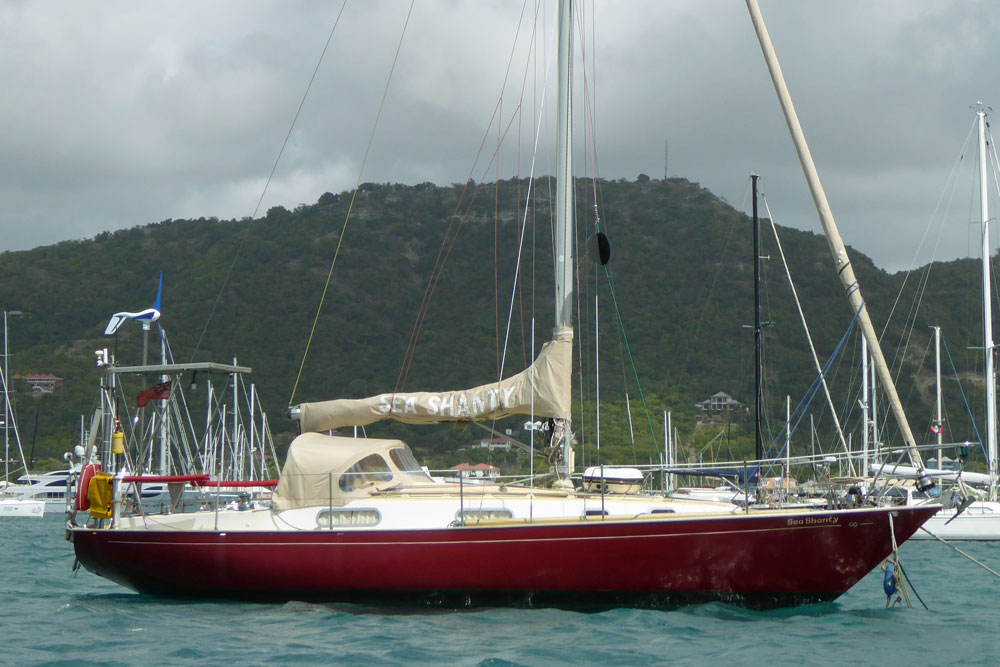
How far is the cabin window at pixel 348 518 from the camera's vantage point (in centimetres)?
1316

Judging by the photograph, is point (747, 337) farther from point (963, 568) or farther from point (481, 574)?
point (481, 574)

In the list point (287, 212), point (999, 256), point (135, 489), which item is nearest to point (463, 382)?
point (999, 256)

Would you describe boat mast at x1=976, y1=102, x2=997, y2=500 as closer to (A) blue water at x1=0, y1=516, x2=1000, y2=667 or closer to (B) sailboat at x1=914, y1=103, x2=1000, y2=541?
(B) sailboat at x1=914, y1=103, x2=1000, y2=541

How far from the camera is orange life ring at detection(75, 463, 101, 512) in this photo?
14.4 metres

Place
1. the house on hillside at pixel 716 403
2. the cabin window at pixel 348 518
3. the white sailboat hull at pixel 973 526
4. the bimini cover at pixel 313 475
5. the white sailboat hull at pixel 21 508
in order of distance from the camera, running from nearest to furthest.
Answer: the cabin window at pixel 348 518 < the bimini cover at pixel 313 475 < the white sailboat hull at pixel 973 526 < the white sailboat hull at pixel 21 508 < the house on hillside at pixel 716 403

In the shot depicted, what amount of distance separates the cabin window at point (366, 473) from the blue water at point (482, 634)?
1558 millimetres

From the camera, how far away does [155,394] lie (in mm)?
14742

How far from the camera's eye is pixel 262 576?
13297 mm

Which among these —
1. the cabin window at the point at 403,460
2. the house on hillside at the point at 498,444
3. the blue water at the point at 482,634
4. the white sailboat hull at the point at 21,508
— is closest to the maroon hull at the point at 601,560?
the blue water at the point at 482,634

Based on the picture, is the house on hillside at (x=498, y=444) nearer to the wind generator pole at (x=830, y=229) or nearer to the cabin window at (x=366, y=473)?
the cabin window at (x=366, y=473)

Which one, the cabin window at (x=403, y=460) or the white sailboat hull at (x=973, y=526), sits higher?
the cabin window at (x=403, y=460)

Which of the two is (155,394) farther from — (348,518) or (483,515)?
(483,515)

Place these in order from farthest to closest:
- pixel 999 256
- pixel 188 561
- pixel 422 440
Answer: pixel 422 440 < pixel 999 256 < pixel 188 561

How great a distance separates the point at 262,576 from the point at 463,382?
32.8 meters
